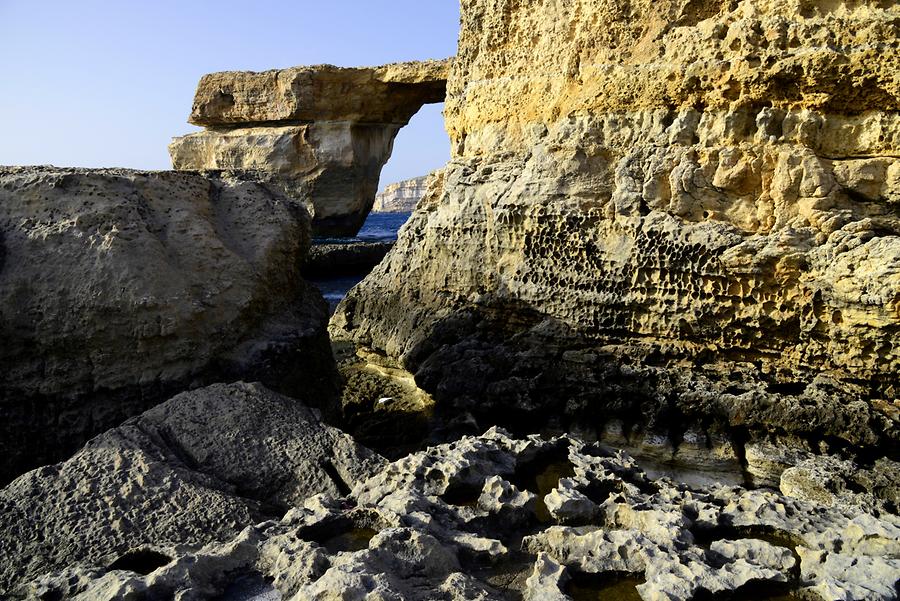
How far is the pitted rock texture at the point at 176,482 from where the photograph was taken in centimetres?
314

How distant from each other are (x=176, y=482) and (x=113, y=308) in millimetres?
1609

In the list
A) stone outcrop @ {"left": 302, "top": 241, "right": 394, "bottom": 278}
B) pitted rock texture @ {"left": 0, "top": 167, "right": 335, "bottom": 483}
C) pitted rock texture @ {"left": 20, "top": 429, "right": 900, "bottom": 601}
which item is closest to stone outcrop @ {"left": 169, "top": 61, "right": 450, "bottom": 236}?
stone outcrop @ {"left": 302, "top": 241, "right": 394, "bottom": 278}

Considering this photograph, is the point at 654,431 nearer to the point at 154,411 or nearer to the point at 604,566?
the point at 604,566

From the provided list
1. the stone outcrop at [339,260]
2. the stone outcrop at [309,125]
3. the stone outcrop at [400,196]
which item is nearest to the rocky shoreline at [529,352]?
the stone outcrop at [339,260]

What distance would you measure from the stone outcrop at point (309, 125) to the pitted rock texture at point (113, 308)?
1687cm

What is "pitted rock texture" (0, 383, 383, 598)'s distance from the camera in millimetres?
3137

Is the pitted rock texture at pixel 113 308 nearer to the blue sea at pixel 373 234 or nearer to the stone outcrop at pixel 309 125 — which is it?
the stone outcrop at pixel 309 125

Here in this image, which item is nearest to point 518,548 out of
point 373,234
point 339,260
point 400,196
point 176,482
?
point 176,482

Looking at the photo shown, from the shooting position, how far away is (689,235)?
19.7 ft

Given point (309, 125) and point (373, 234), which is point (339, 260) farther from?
point (373, 234)

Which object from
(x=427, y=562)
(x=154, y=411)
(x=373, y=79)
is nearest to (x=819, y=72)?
(x=427, y=562)

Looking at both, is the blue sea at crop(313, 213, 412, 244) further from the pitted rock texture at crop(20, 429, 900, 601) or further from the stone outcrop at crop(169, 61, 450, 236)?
the pitted rock texture at crop(20, 429, 900, 601)

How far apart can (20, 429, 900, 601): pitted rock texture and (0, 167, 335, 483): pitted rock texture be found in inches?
71.6

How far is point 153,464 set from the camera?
11.7 feet
